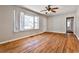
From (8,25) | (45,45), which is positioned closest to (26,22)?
(8,25)

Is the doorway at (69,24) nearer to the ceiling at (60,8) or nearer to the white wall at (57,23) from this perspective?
the white wall at (57,23)

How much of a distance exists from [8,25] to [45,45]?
0.97m

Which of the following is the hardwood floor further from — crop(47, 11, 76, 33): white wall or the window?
the window

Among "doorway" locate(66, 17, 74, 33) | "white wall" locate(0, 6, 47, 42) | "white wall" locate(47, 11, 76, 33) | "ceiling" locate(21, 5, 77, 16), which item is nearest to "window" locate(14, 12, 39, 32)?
"white wall" locate(0, 6, 47, 42)

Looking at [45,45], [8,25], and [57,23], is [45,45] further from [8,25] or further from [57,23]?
[8,25]

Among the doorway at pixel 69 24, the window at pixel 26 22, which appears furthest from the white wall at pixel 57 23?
the window at pixel 26 22

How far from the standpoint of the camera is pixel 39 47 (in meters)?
2.02

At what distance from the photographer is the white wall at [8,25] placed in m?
2.08

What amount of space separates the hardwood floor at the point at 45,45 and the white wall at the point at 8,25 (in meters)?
0.14

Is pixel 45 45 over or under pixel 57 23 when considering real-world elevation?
under

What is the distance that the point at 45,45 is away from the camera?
206 cm

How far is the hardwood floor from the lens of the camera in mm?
1960
